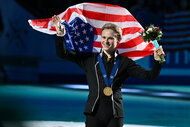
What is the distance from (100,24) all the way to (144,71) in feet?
3.47

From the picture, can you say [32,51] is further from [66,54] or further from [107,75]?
[107,75]

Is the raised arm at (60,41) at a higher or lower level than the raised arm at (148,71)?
higher

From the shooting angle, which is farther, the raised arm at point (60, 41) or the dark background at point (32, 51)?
the dark background at point (32, 51)

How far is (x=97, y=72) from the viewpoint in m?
3.60

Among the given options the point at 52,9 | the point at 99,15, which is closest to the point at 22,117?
the point at 99,15

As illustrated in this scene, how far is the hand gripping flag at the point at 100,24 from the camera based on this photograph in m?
4.27

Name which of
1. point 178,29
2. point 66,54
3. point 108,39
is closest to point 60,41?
point 66,54

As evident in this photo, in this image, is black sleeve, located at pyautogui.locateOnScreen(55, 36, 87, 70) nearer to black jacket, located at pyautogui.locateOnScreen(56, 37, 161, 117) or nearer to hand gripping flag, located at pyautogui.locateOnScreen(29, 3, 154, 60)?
black jacket, located at pyautogui.locateOnScreen(56, 37, 161, 117)

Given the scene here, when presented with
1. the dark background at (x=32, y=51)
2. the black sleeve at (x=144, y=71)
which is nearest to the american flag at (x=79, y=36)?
the black sleeve at (x=144, y=71)

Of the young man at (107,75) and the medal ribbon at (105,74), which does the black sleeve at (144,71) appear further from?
the medal ribbon at (105,74)

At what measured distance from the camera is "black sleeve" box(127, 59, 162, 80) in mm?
3523

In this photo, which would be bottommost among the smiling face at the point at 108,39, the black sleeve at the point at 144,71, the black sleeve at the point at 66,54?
the black sleeve at the point at 144,71

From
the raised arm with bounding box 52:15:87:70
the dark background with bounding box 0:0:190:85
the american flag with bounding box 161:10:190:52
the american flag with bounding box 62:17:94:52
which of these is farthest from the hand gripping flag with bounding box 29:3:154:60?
the dark background with bounding box 0:0:190:85

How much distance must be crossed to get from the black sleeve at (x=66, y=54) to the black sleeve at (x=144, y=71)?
471mm
